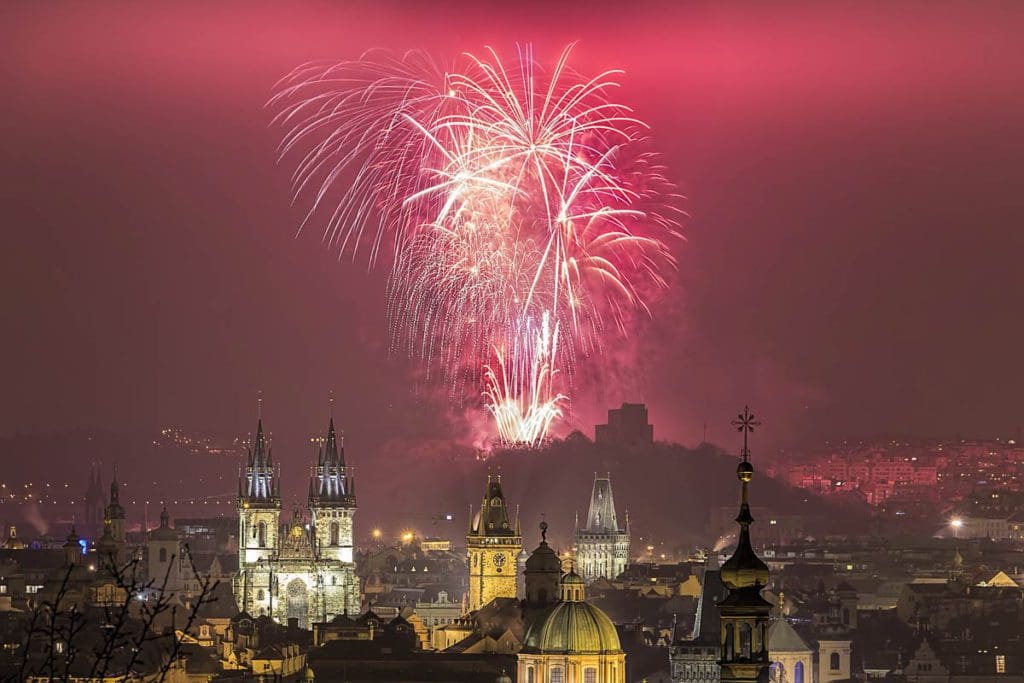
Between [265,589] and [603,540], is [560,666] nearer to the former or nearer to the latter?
[265,589]

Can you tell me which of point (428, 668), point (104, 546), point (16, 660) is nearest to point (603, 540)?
point (104, 546)

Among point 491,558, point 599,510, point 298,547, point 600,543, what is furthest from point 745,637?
point 599,510

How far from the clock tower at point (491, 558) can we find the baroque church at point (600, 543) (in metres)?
46.6

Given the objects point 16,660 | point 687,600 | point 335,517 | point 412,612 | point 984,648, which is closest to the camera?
point 16,660

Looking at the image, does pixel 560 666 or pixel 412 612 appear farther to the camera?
pixel 412 612

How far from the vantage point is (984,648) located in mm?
125938

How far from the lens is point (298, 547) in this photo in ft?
551

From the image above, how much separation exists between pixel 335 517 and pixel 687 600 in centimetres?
2900

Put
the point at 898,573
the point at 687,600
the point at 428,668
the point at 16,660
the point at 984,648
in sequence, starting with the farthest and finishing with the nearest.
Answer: the point at 898,573 → the point at 687,600 → the point at 984,648 → the point at 428,668 → the point at 16,660

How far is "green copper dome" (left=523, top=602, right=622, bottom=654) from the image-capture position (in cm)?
10262

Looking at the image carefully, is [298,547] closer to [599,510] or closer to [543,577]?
[599,510]

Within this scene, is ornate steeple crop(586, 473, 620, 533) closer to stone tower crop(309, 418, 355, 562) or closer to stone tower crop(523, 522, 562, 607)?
stone tower crop(309, 418, 355, 562)

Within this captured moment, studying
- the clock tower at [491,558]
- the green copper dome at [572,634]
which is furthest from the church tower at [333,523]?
the green copper dome at [572,634]

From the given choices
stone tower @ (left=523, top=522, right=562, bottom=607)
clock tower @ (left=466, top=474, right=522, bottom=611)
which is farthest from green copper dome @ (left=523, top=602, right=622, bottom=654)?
clock tower @ (left=466, top=474, right=522, bottom=611)
